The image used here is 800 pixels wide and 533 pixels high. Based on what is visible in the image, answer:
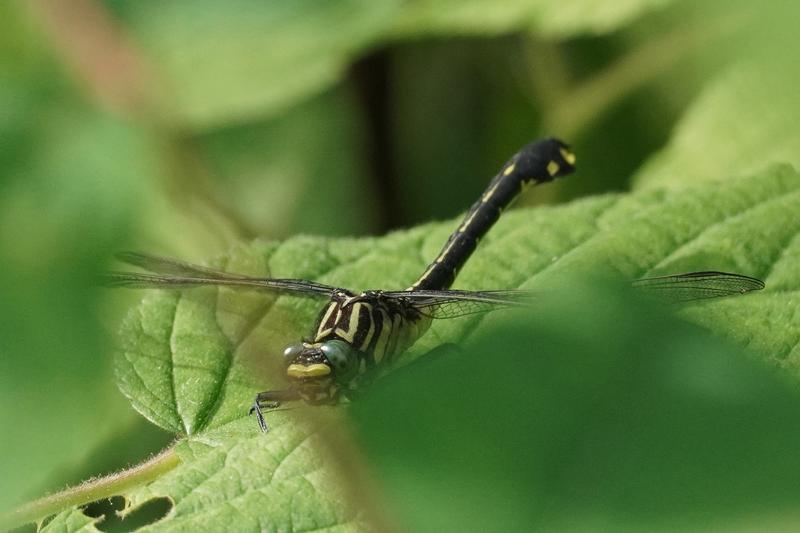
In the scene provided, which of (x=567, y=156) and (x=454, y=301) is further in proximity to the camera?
(x=567, y=156)

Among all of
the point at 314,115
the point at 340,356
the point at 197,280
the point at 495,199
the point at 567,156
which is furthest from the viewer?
the point at 314,115

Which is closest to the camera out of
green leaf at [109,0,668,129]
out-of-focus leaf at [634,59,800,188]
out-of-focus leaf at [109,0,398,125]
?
out-of-focus leaf at [634,59,800,188]

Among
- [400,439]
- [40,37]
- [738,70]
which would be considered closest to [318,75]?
[40,37]

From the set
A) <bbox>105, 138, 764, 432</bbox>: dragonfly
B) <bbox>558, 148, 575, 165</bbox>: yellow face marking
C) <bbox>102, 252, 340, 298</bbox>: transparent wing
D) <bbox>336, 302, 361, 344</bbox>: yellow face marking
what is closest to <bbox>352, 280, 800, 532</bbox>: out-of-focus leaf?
<bbox>105, 138, 764, 432</bbox>: dragonfly

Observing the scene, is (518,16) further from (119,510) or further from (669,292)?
(119,510)

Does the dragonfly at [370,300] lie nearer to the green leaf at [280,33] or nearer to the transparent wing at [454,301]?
the transparent wing at [454,301]

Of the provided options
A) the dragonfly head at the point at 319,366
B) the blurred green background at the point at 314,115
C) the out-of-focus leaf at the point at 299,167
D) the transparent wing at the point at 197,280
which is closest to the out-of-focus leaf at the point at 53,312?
the blurred green background at the point at 314,115

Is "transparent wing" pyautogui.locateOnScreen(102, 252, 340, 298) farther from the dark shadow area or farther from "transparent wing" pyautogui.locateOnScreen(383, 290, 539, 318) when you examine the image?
the dark shadow area

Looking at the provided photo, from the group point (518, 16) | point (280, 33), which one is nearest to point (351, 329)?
point (518, 16)
